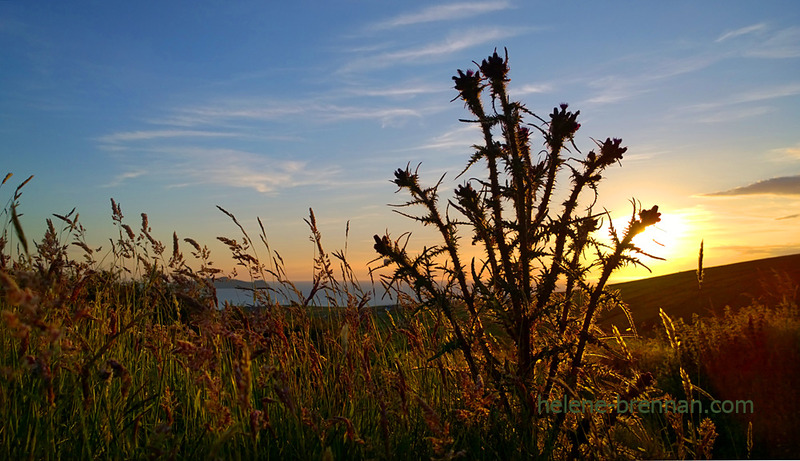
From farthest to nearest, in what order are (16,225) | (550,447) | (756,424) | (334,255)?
(756,424) → (334,255) → (550,447) → (16,225)

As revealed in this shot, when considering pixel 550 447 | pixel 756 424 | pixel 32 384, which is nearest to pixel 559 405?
pixel 550 447

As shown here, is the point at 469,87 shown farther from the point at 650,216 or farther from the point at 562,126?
the point at 650,216

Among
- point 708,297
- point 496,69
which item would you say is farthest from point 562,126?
point 708,297

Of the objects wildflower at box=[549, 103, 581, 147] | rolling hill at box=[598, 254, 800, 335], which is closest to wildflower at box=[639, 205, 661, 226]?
wildflower at box=[549, 103, 581, 147]

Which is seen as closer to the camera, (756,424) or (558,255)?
(558,255)

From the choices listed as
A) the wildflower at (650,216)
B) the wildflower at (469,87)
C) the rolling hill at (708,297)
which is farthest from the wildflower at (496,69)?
the rolling hill at (708,297)

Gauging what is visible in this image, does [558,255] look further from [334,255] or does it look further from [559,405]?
[334,255]

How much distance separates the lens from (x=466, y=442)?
2.48m

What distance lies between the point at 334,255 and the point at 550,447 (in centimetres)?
192

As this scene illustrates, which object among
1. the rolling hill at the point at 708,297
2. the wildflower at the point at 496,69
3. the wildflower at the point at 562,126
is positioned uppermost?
the wildflower at the point at 496,69

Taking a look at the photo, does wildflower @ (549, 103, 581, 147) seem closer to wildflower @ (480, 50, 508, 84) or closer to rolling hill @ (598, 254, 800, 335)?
wildflower @ (480, 50, 508, 84)

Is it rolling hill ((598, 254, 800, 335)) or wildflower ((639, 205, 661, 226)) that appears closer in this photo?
wildflower ((639, 205, 661, 226))

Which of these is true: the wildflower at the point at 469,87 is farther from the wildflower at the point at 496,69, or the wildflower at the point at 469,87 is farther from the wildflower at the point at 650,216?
the wildflower at the point at 650,216

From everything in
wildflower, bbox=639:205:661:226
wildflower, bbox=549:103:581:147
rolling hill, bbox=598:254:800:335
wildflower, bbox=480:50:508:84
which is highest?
wildflower, bbox=480:50:508:84
